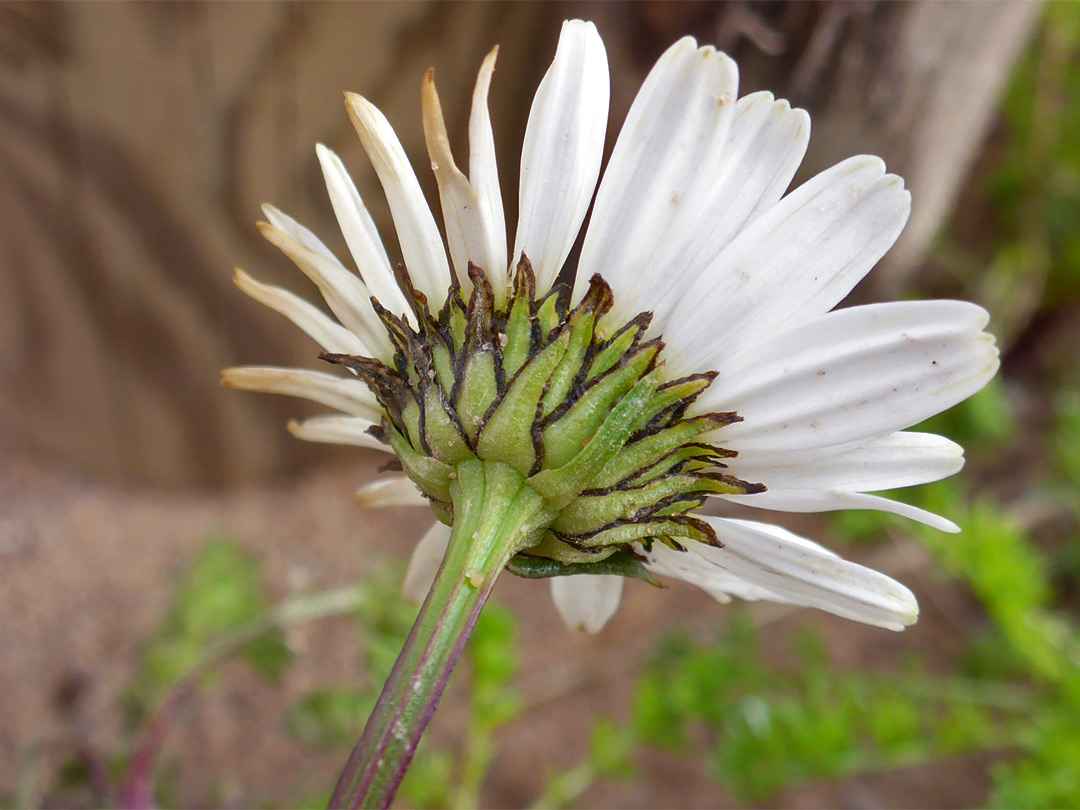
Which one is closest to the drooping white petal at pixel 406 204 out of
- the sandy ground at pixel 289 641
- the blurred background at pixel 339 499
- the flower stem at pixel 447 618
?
Result: the flower stem at pixel 447 618

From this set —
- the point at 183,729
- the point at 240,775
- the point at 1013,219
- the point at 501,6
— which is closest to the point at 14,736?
the point at 183,729

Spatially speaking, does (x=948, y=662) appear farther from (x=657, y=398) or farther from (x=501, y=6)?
(x=657, y=398)

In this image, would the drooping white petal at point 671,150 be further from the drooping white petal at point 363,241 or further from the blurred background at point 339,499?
the blurred background at point 339,499

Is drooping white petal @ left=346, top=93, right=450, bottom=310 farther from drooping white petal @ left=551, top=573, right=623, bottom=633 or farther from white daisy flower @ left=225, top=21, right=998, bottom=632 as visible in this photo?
drooping white petal @ left=551, top=573, right=623, bottom=633

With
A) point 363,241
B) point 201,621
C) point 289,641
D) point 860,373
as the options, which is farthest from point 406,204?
point 289,641

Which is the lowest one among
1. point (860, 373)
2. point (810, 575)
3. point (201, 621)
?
point (201, 621)

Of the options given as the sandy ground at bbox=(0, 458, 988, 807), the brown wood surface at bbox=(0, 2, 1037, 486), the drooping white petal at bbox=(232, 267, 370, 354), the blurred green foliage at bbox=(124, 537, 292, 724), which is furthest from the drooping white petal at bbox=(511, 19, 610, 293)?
the sandy ground at bbox=(0, 458, 988, 807)

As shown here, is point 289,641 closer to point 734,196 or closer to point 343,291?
point 343,291
